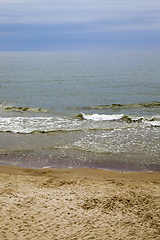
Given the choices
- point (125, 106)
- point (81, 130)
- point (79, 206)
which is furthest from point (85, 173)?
point (125, 106)

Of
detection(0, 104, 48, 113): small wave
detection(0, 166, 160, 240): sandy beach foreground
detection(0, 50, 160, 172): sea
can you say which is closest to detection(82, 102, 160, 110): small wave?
detection(0, 50, 160, 172): sea

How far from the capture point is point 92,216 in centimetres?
526

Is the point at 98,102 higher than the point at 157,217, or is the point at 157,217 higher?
the point at 98,102

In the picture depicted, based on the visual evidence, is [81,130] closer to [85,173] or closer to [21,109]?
[85,173]

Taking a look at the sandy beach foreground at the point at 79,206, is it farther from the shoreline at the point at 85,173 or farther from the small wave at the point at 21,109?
the small wave at the point at 21,109

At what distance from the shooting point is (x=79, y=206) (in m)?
5.62

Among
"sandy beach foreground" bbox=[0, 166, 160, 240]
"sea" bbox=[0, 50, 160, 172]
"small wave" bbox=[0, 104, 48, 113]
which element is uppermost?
"small wave" bbox=[0, 104, 48, 113]

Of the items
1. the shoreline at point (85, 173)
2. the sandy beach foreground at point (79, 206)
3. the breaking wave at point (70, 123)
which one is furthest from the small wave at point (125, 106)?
the sandy beach foreground at point (79, 206)

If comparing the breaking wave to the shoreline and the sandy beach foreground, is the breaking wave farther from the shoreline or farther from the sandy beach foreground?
the sandy beach foreground

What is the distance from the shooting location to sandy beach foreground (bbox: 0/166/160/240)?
4.80 meters

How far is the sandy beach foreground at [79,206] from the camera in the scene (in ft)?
15.8

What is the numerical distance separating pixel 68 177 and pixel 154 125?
7867 mm

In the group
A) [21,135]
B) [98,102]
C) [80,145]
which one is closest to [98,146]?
[80,145]

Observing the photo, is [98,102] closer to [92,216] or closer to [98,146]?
[98,146]
